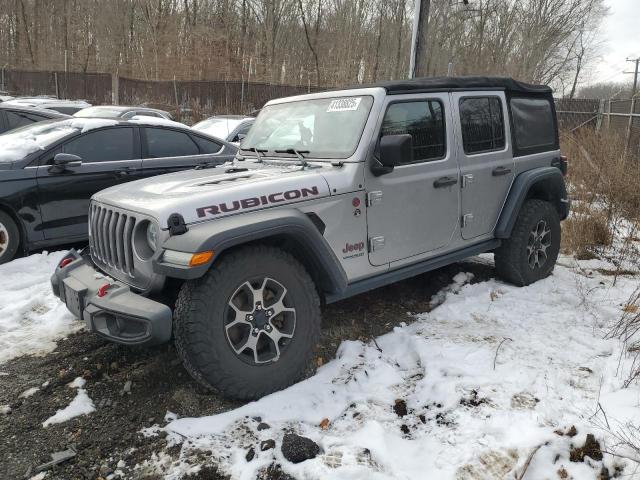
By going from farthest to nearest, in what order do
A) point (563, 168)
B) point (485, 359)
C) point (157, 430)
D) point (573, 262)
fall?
point (573, 262) → point (563, 168) → point (485, 359) → point (157, 430)

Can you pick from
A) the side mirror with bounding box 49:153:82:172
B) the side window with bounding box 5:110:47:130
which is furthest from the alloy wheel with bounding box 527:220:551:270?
the side window with bounding box 5:110:47:130

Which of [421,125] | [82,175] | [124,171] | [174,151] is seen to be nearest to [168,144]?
[174,151]

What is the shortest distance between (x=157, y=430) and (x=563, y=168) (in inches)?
184

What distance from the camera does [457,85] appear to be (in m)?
4.15

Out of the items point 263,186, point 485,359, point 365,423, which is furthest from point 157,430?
point 485,359

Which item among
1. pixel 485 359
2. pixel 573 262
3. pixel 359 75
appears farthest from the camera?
pixel 359 75

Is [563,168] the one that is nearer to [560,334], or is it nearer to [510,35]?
[560,334]

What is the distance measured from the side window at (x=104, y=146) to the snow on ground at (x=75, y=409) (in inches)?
139

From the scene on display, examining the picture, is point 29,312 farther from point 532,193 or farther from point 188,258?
point 532,193

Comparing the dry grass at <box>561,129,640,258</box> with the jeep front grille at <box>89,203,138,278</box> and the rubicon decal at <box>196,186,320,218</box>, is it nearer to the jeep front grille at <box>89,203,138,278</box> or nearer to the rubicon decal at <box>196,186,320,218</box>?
the rubicon decal at <box>196,186,320,218</box>

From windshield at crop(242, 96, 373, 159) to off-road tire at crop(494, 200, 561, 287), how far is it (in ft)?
6.87

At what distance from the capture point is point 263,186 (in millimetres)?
2990

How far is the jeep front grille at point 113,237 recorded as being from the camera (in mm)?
2908

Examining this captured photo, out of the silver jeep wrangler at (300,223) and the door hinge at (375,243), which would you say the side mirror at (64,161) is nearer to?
the silver jeep wrangler at (300,223)
